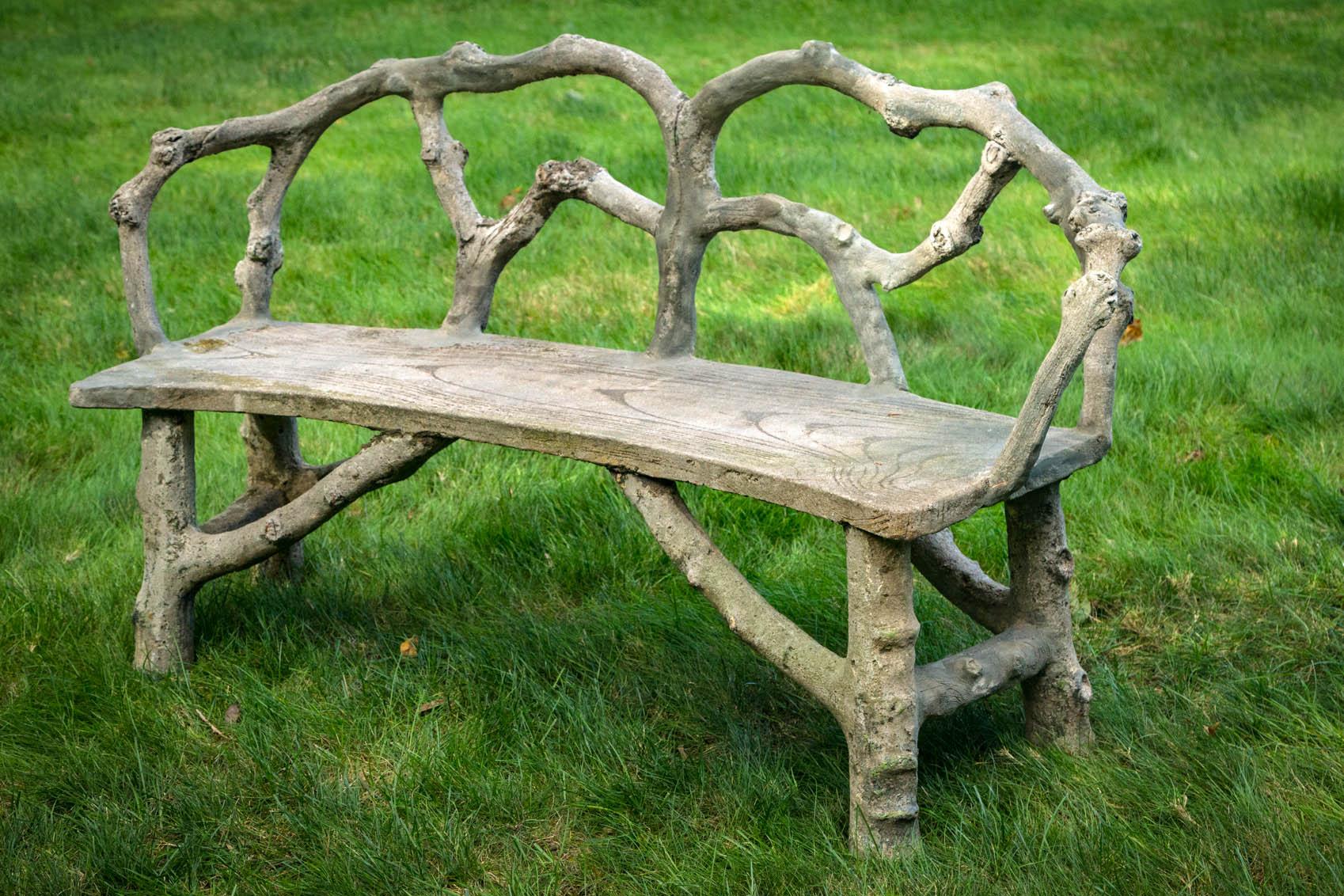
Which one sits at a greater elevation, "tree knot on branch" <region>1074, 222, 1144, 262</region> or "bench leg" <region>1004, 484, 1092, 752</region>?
"tree knot on branch" <region>1074, 222, 1144, 262</region>

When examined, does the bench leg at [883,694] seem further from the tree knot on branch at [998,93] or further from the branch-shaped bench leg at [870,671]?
the tree knot on branch at [998,93]

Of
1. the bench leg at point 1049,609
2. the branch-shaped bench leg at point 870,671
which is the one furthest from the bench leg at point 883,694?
the bench leg at point 1049,609

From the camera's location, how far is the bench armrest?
6.77 ft

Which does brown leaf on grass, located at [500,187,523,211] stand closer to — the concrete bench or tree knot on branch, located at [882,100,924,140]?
the concrete bench

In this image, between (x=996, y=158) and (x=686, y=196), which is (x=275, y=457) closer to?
(x=686, y=196)

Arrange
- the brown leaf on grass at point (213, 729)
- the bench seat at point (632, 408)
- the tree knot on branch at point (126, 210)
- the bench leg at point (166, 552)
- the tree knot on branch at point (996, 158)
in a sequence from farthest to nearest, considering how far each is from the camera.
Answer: the tree knot on branch at point (126, 210) → the bench leg at point (166, 552) → the brown leaf on grass at point (213, 729) → the tree knot on branch at point (996, 158) → the bench seat at point (632, 408)

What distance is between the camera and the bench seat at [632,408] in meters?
2.21

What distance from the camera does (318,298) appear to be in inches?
206

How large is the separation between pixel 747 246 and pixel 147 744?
3.53m

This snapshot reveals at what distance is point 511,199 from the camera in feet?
19.7

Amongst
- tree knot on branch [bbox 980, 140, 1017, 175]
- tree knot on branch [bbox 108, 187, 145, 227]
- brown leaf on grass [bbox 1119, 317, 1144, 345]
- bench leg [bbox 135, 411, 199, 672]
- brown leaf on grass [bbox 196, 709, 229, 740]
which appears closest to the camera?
tree knot on branch [bbox 980, 140, 1017, 175]

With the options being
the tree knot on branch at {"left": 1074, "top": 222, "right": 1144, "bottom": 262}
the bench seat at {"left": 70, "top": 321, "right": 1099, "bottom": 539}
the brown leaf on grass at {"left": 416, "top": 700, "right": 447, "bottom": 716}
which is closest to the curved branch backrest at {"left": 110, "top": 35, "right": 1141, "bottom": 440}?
the tree knot on branch at {"left": 1074, "top": 222, "right": 1144, "bottom": 262}

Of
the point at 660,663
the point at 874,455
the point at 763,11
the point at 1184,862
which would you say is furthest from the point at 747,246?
the point at 763,11

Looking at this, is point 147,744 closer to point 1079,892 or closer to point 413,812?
point 413,812
